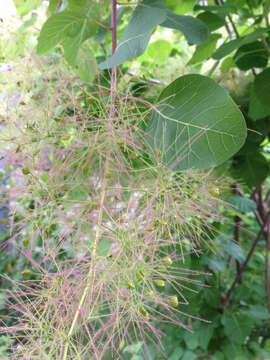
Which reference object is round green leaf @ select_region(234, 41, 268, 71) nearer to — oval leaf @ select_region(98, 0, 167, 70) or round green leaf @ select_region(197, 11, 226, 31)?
round green leaf @ select_region(197, 11, 226, 31)

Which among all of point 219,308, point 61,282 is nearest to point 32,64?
point 61,282

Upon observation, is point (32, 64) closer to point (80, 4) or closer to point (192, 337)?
point (80, 4)

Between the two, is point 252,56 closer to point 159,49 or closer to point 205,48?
point 205,48

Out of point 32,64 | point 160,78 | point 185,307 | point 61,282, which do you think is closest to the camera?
point 61,282

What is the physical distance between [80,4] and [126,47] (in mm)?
239

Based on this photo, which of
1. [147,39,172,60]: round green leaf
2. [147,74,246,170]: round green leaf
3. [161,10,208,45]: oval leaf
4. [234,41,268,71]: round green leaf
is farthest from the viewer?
[147,39,172,60]: round green leaf

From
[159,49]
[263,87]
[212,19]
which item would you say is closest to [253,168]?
[263,87]

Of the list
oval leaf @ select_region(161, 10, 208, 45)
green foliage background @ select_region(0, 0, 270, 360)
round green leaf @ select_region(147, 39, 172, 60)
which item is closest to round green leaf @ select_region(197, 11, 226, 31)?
green foliage background @ select_region(0, 0, 270, 360)

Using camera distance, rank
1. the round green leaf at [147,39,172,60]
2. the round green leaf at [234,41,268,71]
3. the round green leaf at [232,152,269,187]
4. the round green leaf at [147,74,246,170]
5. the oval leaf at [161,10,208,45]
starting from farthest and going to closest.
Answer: the round green leaf at [147,39,172,60] → the round green leaf at [232,152,269,187] → the round green leaf at [234,41,268,71] → the oval leaf at [161,10,208,45] → the round green leaf at [147,74,246,170]

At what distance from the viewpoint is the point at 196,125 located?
1.63ft

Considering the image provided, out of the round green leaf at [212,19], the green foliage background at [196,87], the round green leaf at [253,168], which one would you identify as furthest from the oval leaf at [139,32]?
the round green leaf at [253,168]

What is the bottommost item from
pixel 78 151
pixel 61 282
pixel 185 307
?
pixel 185 307

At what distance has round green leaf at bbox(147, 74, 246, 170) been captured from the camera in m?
0.47

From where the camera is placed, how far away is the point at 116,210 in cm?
51
